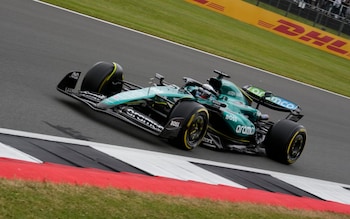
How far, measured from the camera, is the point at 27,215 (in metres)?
4.71

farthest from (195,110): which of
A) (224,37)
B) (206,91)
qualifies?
(224,37)

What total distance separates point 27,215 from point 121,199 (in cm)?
115

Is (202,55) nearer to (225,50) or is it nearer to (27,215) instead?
(225,50)

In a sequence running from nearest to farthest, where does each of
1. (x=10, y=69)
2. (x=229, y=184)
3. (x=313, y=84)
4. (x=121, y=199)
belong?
(x=121, y=199) < (x=229, y=184) < (x=10, y=69) < (x=313, y=84)

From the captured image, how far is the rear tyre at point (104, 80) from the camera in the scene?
9.65 metres

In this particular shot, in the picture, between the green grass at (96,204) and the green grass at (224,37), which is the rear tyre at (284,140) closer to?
the green grass at (96,204)

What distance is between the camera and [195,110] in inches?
352

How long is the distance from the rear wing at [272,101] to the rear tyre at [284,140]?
0.23 meters

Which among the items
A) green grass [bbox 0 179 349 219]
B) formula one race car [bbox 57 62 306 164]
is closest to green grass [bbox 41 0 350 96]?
formula one race car [bbox 57 62 306 164]

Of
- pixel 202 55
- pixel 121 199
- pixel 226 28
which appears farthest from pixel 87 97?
pixel 226 28

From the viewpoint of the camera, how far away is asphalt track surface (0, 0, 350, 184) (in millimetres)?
8664

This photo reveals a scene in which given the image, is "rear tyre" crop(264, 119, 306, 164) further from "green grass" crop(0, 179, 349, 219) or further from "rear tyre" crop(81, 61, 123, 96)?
"green grass" crop(0, 179, 349, 219)

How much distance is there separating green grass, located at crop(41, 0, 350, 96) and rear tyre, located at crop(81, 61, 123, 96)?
827 centimetres

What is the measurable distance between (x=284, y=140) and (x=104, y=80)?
2.79 m
